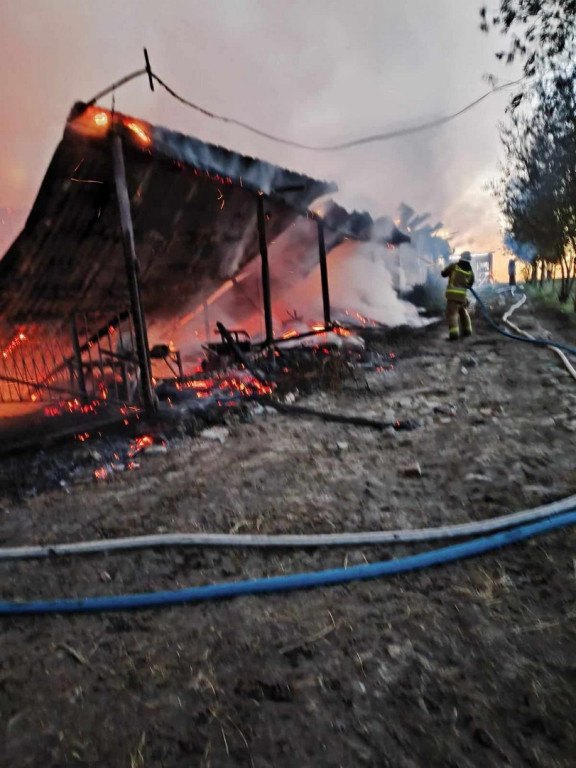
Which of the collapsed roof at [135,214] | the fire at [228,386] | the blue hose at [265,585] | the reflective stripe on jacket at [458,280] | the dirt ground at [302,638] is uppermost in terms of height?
the collapsed roof at [135,214]

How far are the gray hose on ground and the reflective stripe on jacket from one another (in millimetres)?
8195

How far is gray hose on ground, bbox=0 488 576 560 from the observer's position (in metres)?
2.89

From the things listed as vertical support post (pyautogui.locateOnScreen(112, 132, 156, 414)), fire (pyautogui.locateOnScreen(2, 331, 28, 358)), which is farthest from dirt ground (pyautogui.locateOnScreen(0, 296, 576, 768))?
fire (pyautogui.locateOnScreen(2, 331, 28, 358))

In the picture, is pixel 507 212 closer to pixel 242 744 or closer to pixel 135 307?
pixel 135 307

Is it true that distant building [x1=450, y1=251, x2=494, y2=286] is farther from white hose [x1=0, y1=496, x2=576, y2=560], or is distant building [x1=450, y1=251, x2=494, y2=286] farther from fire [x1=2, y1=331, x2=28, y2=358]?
white hose [x1=0, y1=496, x2=576, y2=560]

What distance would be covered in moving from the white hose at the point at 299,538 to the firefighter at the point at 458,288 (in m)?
8.22

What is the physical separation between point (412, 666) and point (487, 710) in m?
0.32

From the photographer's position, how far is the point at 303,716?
1740mm

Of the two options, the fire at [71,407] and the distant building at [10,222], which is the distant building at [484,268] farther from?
the fire at [71,407]

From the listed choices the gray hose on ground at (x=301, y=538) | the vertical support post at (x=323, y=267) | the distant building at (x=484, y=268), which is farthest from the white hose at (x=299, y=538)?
the distant building at (x=484, y=268)

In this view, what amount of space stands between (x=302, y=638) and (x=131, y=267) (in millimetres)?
5154

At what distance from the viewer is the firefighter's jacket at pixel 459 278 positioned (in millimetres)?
10375

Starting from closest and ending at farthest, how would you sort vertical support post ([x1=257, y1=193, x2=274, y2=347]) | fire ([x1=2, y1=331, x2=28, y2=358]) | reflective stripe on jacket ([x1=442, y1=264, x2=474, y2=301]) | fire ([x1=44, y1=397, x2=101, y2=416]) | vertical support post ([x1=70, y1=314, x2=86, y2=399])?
fire ([x1=44, y1=397, x2=101, y2=416]), vertical support post ([x1=70, y1=314, x2=86, y2=399]), fire ([x1=2, y1=331, x2=28, y2=358]), vertical support post ([x1=257, y1=193, x2=274, y2=347]), reflective stripe on jacket ([x1=442, y1=264, x2=474, y2=301])

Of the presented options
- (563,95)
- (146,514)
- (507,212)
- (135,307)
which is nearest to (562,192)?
(507,212)
